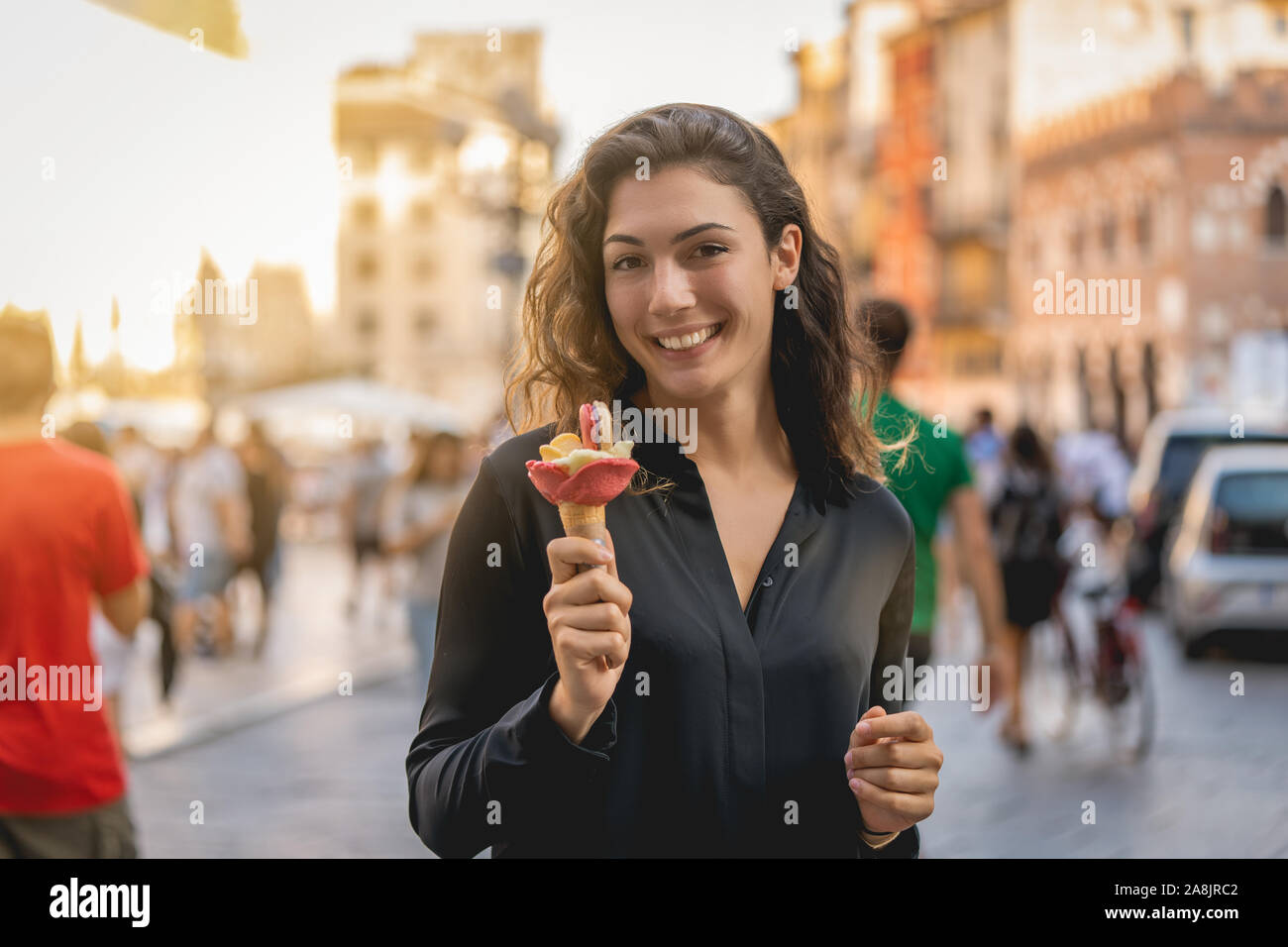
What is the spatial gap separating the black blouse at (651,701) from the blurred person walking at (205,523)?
10487mm

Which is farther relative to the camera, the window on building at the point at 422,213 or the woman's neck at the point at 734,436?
the window on building at the point at 422,213

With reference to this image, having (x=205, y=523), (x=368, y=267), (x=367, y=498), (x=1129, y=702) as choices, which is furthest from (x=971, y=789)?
(x=368, y=267)

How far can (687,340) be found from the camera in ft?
7.03

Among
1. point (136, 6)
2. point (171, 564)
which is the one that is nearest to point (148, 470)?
point (171, 564)

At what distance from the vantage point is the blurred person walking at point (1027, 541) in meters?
8.90

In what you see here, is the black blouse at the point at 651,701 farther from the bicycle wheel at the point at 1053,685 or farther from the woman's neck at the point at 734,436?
the bicycle wheel at the point at 1053,685

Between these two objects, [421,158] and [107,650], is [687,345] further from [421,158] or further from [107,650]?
[421,158]

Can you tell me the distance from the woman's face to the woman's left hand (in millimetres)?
530

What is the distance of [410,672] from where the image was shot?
1209 cm

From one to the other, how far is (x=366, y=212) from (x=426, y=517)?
66.1m

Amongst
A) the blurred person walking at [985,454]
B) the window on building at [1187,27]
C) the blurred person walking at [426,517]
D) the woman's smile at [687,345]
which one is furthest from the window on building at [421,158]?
the woman's smile at [687,345]

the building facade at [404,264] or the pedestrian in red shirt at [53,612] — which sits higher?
the building facade at [404,264]

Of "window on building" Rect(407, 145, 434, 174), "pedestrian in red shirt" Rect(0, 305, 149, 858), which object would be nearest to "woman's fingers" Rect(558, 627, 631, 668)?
"pedestrian in red shirt" Rect(0, 305, 149, 858)
